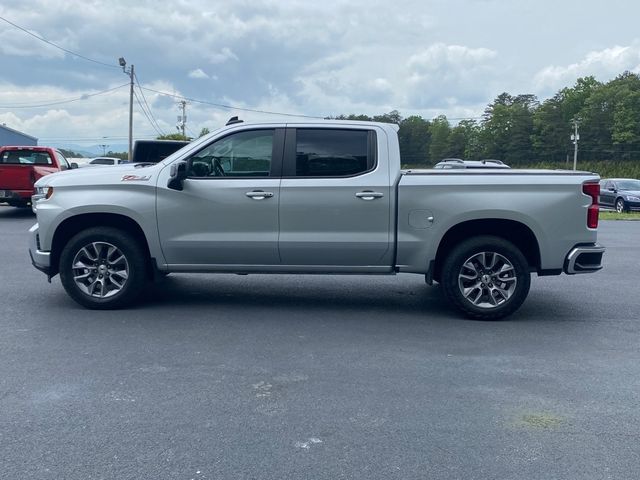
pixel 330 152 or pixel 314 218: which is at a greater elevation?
pixel 330 152

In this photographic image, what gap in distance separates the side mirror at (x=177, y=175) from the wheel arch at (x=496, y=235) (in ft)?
9.01

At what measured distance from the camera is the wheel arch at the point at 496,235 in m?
6.95

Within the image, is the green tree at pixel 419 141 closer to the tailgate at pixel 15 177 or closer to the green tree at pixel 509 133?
the green tree at pixel 509 133

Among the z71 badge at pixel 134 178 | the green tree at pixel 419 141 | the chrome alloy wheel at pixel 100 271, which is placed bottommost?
the chrome alloy wheel at pixel 100 271

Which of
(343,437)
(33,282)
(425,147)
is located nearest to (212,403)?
(343,437)

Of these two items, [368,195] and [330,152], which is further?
[330,152]

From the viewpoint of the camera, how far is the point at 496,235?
23.2 feet

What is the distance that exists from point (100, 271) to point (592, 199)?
5.15 meters

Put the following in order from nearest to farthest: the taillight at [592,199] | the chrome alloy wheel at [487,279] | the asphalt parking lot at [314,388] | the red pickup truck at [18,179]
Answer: the asphalt parking lot at [314,388]
the taillight at [592,199]
the chrome alloy wheel at [487,279]
the red pickup truck at [18,179]

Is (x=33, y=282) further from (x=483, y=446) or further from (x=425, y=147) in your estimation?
(x=425, y=147)

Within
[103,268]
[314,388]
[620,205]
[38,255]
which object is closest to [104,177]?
[103,268]

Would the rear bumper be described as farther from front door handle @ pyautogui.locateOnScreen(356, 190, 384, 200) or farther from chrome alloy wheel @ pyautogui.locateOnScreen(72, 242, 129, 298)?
chrome alloy wheel @ pyautogui.locateOnScreen(72, 242, 129, 298)

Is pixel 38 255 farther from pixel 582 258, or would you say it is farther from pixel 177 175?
pixel 582 258

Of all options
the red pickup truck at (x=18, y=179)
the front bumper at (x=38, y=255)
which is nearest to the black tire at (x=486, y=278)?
the front bumper at (x=38, y=255)
